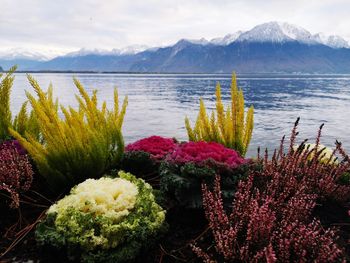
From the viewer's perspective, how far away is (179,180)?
4.37 metres

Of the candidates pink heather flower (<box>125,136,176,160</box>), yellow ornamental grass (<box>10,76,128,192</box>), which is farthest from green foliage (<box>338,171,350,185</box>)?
yellow ornamental grass (<box>10,76,128,192</box>)

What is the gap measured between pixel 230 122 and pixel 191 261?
125 inches

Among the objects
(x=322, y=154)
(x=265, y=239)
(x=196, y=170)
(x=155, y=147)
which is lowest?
(x=322, y=154)

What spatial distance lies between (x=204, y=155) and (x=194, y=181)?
48 cm

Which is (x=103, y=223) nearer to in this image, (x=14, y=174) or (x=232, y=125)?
(x=14, y=174)

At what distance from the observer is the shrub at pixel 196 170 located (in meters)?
4.36

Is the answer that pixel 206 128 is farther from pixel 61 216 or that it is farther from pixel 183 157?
pixel 61 216

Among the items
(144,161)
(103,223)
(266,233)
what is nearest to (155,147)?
(144,161)

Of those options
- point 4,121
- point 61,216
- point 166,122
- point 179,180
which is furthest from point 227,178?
point 166,122

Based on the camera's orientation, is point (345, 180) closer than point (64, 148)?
No

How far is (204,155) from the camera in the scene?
15.7ft

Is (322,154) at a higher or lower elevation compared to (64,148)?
lower

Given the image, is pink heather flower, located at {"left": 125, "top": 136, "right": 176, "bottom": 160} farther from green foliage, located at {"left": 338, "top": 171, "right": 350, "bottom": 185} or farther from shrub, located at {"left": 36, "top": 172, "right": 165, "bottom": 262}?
green foliage, located at {"left": 338, "top": 171, "right": 350, "bottom": 185}

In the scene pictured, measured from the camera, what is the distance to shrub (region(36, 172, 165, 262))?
3684 millimetres
